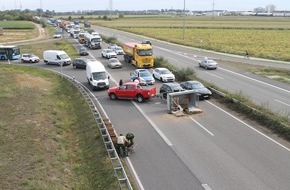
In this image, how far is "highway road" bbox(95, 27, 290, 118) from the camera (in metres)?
30.9

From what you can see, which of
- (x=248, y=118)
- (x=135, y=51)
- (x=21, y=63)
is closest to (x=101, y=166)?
(x=248, y=118)

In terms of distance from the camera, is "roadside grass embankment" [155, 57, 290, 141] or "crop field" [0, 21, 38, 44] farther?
"crop field" [0, 21, 38, 44]

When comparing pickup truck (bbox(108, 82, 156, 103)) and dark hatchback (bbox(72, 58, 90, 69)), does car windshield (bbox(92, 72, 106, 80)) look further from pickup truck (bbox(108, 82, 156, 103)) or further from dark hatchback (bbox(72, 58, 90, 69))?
dark hatchback (bbox(72, 58, 90, 69))

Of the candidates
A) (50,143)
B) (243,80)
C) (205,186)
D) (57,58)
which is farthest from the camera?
(57,58)

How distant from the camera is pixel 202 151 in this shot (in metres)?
20.0

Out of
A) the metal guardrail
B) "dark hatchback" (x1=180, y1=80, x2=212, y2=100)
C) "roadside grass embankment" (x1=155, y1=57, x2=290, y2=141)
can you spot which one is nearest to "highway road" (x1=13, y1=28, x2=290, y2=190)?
"roadside grass embankment" (x1=155, y1=57, x2=290, y2=141)

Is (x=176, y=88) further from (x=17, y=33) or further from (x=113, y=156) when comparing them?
(x=17, y=33)

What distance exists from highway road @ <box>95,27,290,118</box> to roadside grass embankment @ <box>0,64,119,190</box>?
1343 cm

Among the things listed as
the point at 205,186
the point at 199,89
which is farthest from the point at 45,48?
the point at 205,186

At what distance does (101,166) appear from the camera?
18438 mm

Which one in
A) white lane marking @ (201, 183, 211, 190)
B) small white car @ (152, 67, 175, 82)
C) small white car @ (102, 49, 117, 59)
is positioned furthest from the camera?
small white car @ (102, 49, 117, 59)

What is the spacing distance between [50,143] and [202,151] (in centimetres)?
895

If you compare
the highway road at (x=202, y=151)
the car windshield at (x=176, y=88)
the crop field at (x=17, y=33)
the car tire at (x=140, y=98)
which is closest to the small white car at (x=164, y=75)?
the car windshield at (x=176, y=88)

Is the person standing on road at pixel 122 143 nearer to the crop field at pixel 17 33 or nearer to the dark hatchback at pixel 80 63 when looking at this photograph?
the dark hatchback at pixel 80 63
